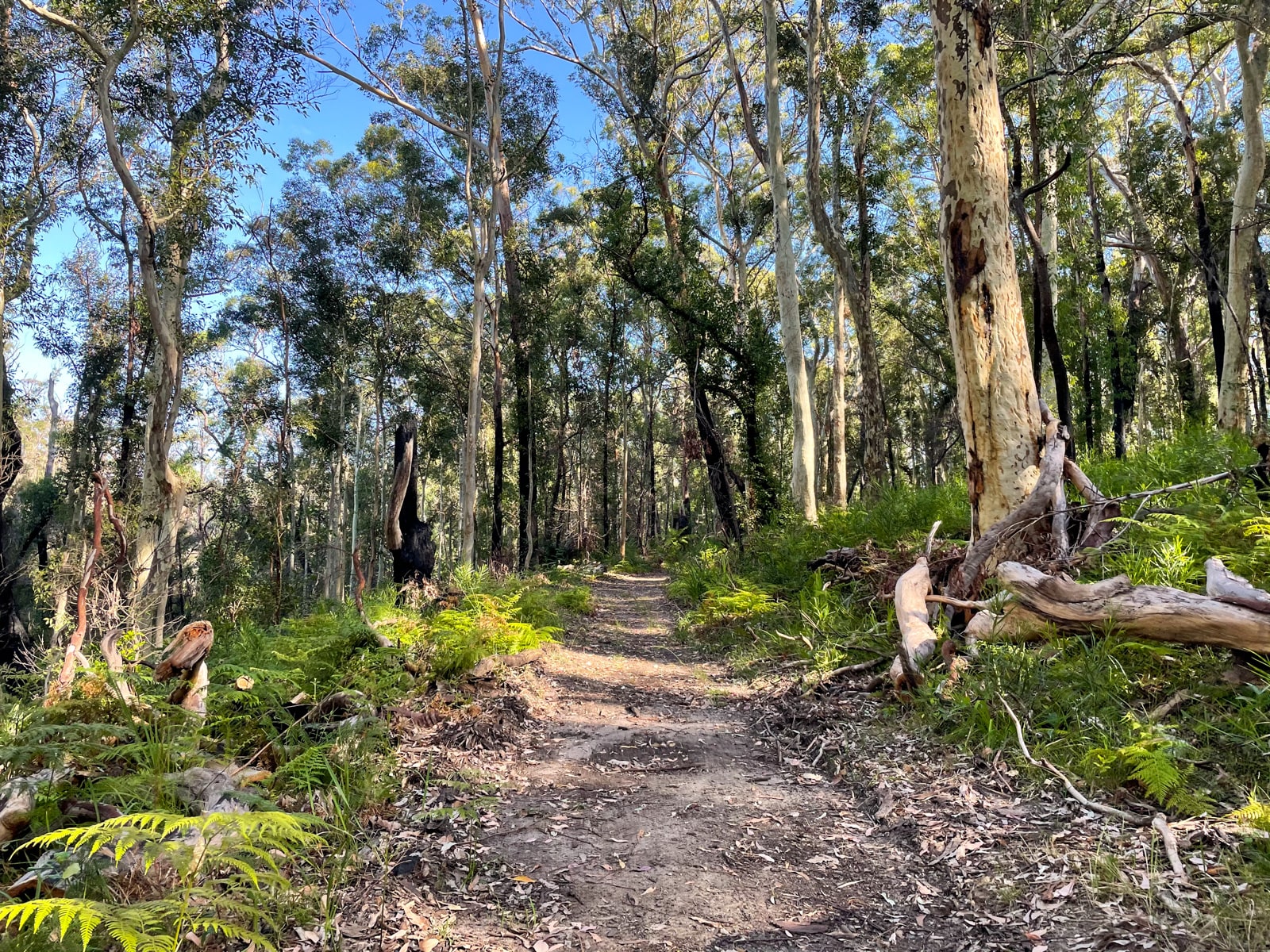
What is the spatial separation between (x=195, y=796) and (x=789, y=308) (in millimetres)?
10379

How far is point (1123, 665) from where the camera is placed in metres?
3.40

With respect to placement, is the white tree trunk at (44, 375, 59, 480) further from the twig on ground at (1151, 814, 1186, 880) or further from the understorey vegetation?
the twig on ground at (1151, 814, 1186, 880)

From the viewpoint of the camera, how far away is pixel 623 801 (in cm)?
330

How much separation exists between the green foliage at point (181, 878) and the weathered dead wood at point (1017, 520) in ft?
14.4

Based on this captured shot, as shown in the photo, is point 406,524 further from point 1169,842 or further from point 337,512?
point 337,512

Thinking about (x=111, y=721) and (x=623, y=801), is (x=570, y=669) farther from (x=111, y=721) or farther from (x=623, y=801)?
(x=111, y=721)

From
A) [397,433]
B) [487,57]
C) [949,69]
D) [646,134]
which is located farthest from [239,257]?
[949,69]

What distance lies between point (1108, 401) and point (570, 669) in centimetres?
1978

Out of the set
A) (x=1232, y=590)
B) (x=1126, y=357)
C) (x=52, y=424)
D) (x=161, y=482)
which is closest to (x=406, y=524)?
(x=161, y=482)

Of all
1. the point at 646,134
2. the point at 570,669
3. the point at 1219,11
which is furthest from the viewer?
the point at 646,134

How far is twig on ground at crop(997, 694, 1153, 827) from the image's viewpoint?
92.6 inches

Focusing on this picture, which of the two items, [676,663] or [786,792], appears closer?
[786,792]

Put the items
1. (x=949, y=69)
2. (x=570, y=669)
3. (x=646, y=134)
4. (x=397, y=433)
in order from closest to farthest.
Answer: (x=949, y=69) < (x=570, y=669) < (x=397, y=433) < (x=646, y=134)

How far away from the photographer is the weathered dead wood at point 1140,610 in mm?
2934
